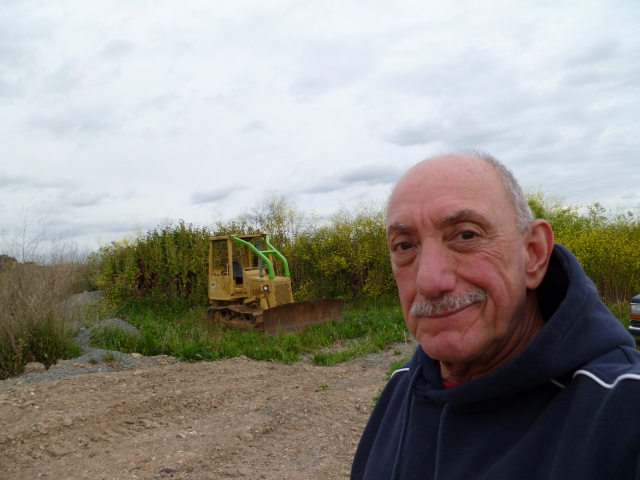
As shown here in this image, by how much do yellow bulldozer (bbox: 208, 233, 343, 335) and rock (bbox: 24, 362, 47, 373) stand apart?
4.03 metres

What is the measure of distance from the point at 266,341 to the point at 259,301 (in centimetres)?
265

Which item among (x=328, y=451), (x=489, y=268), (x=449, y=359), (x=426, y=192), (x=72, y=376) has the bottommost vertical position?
(x=328, y=451)

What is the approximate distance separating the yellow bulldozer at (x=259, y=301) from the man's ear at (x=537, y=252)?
9.21 m

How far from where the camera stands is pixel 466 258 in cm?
145

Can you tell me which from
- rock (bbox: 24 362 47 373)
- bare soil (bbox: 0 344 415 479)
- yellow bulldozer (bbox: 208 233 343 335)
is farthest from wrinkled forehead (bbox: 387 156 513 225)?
yellow bulldozer (bbox: 208 233 343 335)

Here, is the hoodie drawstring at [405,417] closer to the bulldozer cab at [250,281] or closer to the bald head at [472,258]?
the bald head at [472,258]

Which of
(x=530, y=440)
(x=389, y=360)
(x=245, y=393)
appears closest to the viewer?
(x=530, y=440)

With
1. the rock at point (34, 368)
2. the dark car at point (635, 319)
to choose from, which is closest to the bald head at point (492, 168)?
the dark car at point (635, 319)

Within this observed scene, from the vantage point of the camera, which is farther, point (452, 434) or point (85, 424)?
point (85, 424)

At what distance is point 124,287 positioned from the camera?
1694 cm

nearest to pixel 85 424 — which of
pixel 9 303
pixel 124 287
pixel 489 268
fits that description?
pixel 9 303

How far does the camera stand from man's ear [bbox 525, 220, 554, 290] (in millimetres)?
1466

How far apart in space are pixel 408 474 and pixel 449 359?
35cm

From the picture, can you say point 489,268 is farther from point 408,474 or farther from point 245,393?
point 245,393
